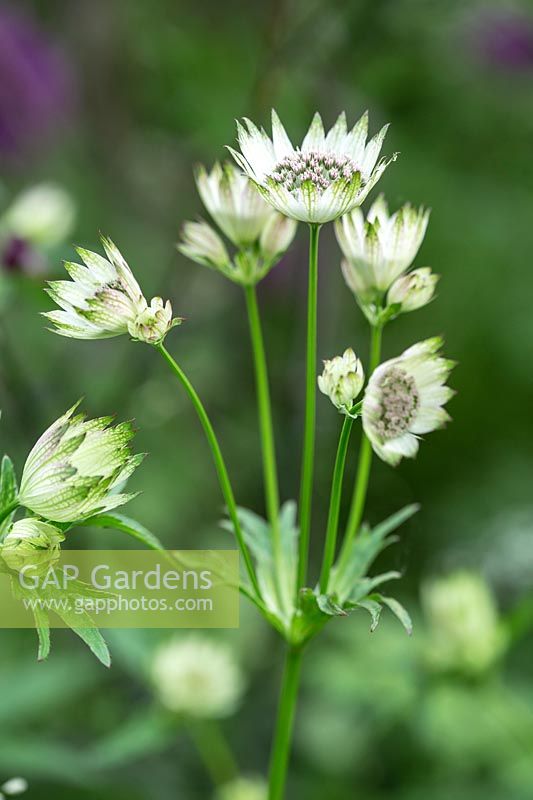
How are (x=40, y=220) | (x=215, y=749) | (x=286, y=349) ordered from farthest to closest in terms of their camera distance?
1. (x=286, y=349)
2. (x=215, y=749)
3. (x=40, y=220)

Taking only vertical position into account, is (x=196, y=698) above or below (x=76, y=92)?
below

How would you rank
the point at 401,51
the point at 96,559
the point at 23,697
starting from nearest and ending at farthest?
the point at 96,559
the point at 23,697
the point at 401,51

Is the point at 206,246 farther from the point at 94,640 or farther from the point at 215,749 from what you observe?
the point at 215,749

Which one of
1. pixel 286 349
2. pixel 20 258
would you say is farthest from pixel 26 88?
pixel 20 258

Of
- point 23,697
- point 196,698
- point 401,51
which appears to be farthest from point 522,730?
point 401,51

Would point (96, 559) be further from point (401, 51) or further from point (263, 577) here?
point (401, 51)
